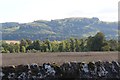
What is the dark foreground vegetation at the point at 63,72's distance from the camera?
19.1 meters

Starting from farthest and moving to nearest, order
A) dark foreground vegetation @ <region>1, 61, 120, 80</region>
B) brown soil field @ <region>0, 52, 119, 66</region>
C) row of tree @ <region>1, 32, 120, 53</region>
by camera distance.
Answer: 1. row of tree @ <region>1, 32, 120, 53</region>
2. brown soil field @ <region>0, 52, 119, 66</region>
3. dark foreground vegetation @ <region>1, 61, 120, 80</region>

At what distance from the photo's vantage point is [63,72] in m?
19.5

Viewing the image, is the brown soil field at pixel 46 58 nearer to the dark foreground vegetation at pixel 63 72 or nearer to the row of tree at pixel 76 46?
the dark foreground vegetation at pixel 63 72

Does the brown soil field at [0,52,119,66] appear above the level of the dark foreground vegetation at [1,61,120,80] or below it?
above

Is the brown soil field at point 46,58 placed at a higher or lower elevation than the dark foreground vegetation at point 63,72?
higher

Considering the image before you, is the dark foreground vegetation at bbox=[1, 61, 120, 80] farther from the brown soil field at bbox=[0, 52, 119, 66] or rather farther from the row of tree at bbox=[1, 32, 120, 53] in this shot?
the row of tree at bbox=[1, 32, 120, 53]

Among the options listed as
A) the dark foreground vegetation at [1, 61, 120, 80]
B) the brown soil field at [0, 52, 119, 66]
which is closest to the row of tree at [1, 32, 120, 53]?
the brown soil field at [0, 52, 119, 66]

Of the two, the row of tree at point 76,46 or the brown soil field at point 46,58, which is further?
the row of tree at point 76,46

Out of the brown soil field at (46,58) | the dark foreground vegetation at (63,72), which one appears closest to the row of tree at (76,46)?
the brown soil field at (46,58)

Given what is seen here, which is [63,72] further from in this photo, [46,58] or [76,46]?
[76,46]

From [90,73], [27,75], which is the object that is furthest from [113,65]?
[27,75]

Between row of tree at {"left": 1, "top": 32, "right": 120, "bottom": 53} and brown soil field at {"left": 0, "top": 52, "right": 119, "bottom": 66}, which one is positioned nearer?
brown soil field at {"left": 0, "top": 52, "right": 119, "bottom": 66}

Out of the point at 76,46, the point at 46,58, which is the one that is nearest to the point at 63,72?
the point at 46,58

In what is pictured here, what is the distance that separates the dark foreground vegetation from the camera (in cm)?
1911
